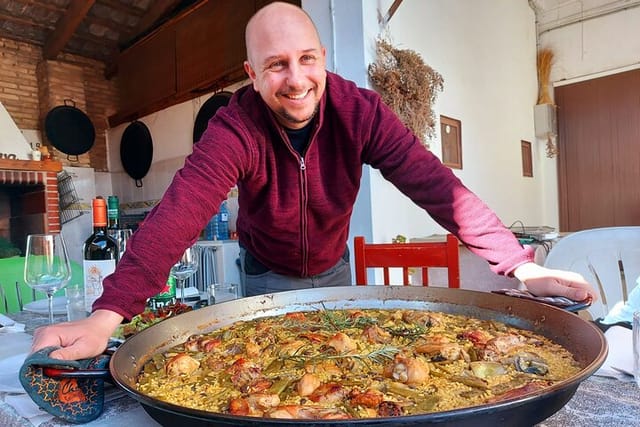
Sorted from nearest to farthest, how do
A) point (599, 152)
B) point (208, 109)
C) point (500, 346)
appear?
point (500, 346) < point (208, 109) < point (599, 152)

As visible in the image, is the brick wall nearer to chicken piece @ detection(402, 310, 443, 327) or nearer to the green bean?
chicken piece @ detection(402, 310, 443, 327)

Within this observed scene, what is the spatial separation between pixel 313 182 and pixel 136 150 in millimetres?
5253

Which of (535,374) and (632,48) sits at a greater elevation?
(632,48)

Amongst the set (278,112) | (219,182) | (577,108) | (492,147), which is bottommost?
(219,182)

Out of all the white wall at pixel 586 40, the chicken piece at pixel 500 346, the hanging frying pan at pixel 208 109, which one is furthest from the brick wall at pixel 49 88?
the chicken piece at pixel 500 346

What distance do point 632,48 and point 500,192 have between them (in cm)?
235

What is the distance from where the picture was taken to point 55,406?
609mm

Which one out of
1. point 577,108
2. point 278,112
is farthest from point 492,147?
point 278,112

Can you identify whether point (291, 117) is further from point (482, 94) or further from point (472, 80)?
point (482, 94)

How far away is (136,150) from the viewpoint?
5863mm

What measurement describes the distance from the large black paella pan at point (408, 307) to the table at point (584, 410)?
0.13ft

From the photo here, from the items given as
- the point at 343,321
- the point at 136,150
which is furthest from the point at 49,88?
the point at 343,321

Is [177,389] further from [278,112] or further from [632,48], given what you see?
[632,48]

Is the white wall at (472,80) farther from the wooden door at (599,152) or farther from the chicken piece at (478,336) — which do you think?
the chicken piece at (478,336)
